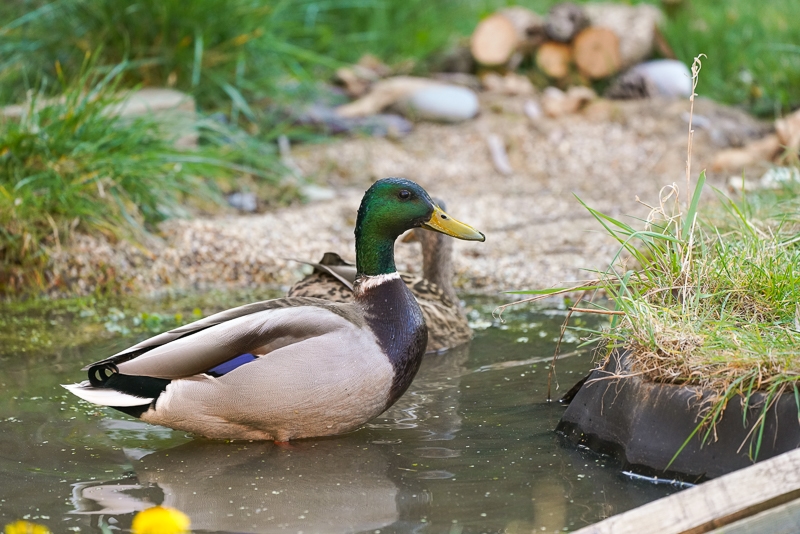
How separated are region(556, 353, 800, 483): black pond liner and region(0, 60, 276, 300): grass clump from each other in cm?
367

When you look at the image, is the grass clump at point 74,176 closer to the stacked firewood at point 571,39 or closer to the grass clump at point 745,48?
the stacked firewood at point 571,39

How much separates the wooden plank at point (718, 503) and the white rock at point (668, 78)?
24.5ft

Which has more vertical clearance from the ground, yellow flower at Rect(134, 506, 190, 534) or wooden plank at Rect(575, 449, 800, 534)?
yellow flower at Rect(134, 506, 190, 534)

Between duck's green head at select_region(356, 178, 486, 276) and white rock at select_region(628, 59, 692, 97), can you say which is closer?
duck's green head at select_region(356, 178, 486, 276)

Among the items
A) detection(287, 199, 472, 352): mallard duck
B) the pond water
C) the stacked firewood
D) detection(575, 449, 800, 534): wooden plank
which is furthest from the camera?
the stacked firewood

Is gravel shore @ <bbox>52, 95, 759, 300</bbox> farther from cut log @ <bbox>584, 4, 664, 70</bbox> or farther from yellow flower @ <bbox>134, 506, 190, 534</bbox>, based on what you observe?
yellow flower @ <bbox>134, 506, 190, 534</bbox>

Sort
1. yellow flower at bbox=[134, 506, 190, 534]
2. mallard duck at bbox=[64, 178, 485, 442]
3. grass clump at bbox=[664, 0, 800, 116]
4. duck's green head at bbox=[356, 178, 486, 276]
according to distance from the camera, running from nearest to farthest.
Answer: yellow flower at bbox=[134, 506, 190, 534] < mallard duck at bbox=[64, 178, 485, 442] < duck's green head at bbox=[356, 178, 486, 276] < grass clump at bbox=[664, 0, 800, 116]

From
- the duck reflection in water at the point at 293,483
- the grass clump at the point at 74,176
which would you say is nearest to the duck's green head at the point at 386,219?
the duck reflection in water at the point at 293,483

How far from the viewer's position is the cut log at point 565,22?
10.5 meters

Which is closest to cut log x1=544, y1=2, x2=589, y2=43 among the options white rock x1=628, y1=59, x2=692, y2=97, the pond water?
white rock x1=628, y1=59, x2=692, y2=97

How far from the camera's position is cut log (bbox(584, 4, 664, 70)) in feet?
34.2

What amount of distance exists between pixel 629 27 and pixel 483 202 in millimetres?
3559

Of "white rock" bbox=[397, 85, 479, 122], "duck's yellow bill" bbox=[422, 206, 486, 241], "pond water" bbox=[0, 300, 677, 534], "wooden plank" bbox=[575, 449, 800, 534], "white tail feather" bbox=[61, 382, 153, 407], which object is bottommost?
"pond water" bbox=[0, 300, 677, 534]

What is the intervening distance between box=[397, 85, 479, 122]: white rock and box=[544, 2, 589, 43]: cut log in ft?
4.38
